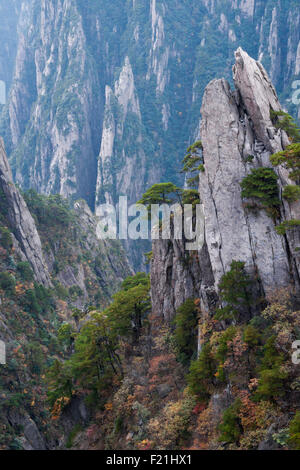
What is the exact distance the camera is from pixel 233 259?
83.1 feet

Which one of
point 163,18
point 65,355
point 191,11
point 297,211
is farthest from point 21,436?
point 191,11

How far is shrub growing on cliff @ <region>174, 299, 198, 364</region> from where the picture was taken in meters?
27.6

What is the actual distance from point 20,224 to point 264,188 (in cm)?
3945

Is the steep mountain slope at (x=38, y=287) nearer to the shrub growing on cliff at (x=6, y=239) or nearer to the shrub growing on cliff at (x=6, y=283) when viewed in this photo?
the shrub growing on cliff at (x=6, y=283)

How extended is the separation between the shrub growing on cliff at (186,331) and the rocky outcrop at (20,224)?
3190 centimetres

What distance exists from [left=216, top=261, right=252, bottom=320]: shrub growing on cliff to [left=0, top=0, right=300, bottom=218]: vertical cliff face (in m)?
127

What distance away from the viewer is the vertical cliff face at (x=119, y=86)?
157 m

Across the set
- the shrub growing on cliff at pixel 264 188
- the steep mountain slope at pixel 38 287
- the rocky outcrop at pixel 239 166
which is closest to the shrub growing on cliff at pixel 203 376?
the rocky outcrop at pixel 239 166

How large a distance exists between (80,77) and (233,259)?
160788 mm

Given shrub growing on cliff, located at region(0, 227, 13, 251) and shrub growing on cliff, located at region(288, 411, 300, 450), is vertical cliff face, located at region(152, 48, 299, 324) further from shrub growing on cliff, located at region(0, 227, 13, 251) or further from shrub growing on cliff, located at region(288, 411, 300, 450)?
shrub growing on cliff, located at region(0, 227, 13, 251)

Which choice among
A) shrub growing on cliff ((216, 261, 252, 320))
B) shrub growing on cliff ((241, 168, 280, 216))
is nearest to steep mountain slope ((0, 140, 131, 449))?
shrub growing on cliff ((216, 261, 252, 320))

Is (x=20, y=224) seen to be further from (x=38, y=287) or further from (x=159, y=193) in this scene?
(x=159, y=193)

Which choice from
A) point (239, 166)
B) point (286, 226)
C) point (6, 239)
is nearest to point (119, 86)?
point (6, 239)
